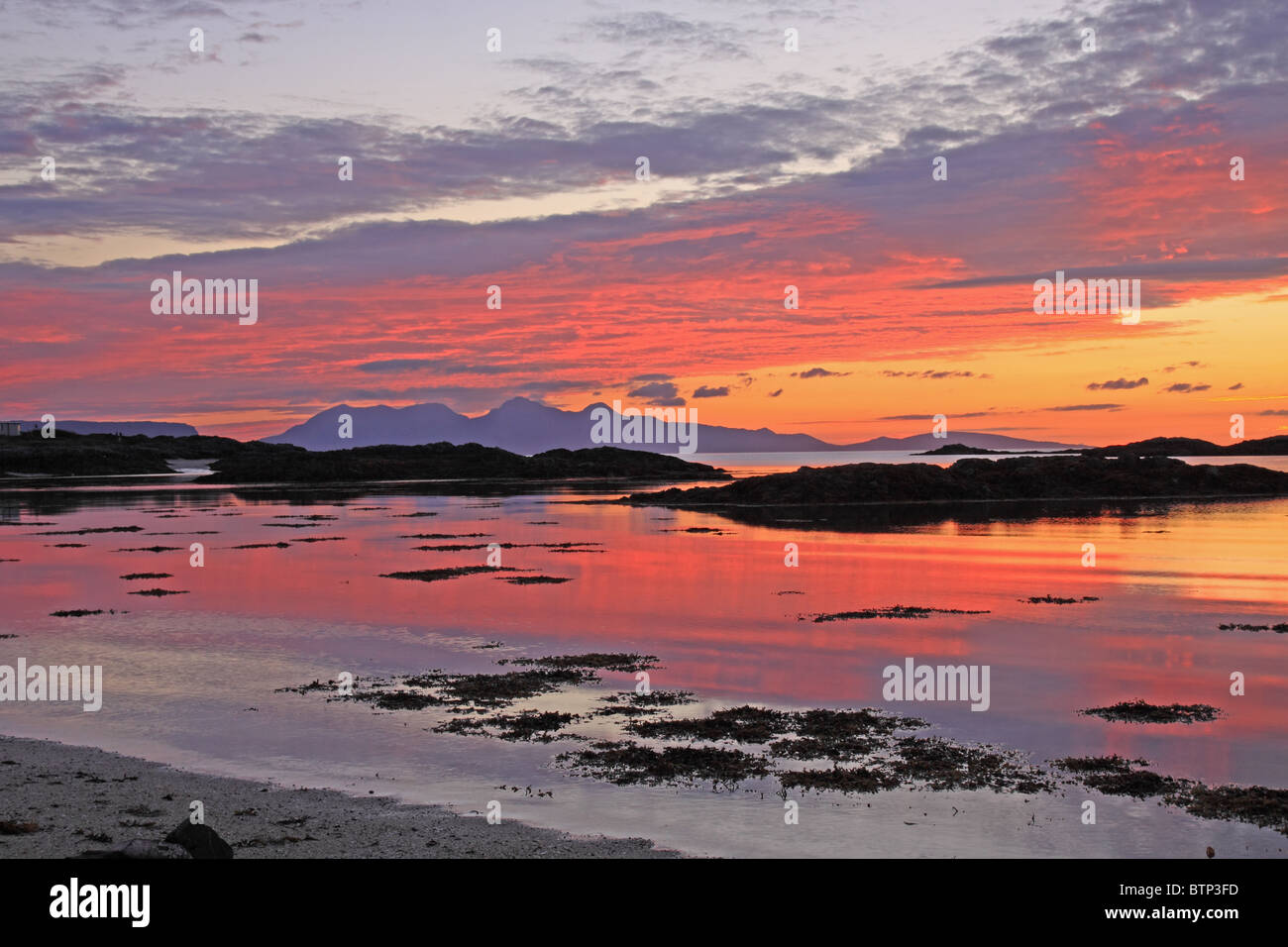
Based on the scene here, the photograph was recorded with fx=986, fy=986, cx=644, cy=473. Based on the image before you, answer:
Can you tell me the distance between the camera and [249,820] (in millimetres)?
12594

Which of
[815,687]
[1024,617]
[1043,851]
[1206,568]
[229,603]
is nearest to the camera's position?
[1043,851]

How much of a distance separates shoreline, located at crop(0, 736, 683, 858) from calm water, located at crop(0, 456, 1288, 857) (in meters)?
0.62

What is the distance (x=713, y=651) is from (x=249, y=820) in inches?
536

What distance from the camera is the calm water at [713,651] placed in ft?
42.8

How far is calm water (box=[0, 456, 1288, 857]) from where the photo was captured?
13031 mm

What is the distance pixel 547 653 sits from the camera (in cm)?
2416

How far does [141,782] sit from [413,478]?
14066cm
